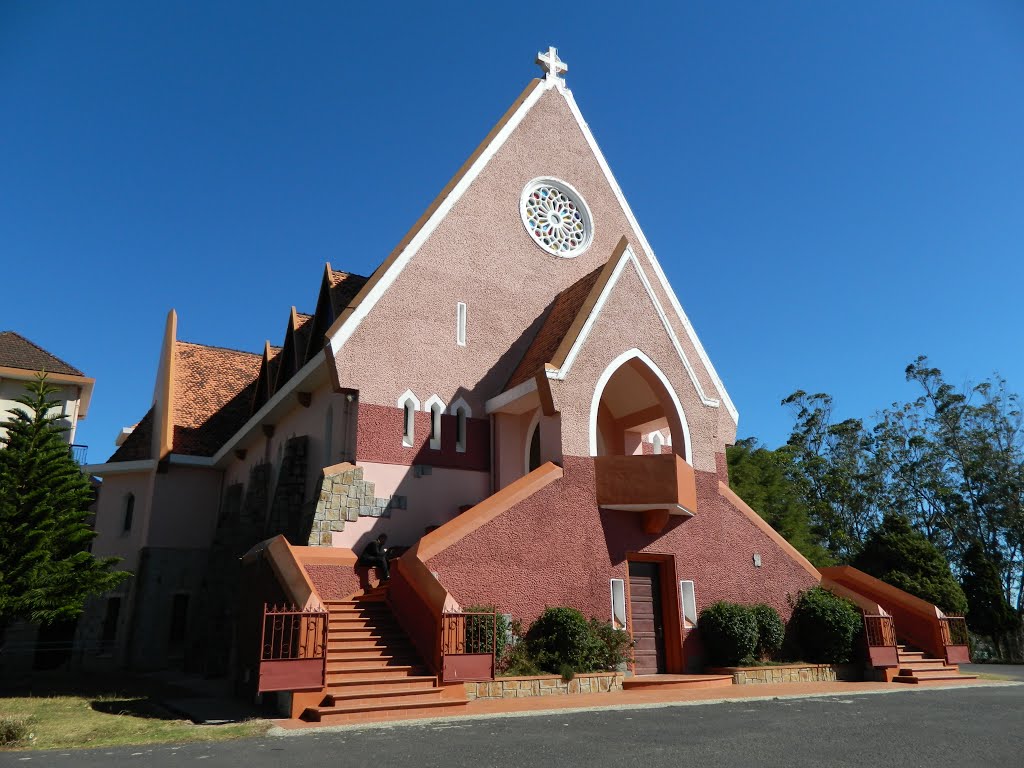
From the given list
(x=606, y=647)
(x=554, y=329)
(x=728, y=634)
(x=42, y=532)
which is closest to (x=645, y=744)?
(x=606, y=647)

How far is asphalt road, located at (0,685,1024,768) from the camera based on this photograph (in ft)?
23.2

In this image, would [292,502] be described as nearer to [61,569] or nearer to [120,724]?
[61,569]

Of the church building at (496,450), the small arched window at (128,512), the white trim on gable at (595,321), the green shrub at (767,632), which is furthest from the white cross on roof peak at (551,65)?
the small arched window at (128,512)

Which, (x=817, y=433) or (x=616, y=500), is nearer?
(x=616, y=500)

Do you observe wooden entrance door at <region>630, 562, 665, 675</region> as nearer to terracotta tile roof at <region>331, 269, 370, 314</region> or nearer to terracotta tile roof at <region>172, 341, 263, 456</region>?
terracotta tile roof at <region>331, 269, 370, 314</region>

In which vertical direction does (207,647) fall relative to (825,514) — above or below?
below

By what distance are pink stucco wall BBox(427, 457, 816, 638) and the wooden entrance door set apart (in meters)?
0.53

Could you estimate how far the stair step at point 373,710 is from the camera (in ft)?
31.8

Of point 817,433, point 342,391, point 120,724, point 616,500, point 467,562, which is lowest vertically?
point 120,724

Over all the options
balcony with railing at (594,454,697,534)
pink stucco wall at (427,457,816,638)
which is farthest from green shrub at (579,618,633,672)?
balcony with railing at (594,454,697,534)

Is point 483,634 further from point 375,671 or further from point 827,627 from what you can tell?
point 827,627

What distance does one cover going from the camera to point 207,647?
18953 millimetres

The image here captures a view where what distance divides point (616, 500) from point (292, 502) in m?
8.30

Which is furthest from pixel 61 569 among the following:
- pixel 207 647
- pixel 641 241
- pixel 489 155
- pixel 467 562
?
pixel 641 241
